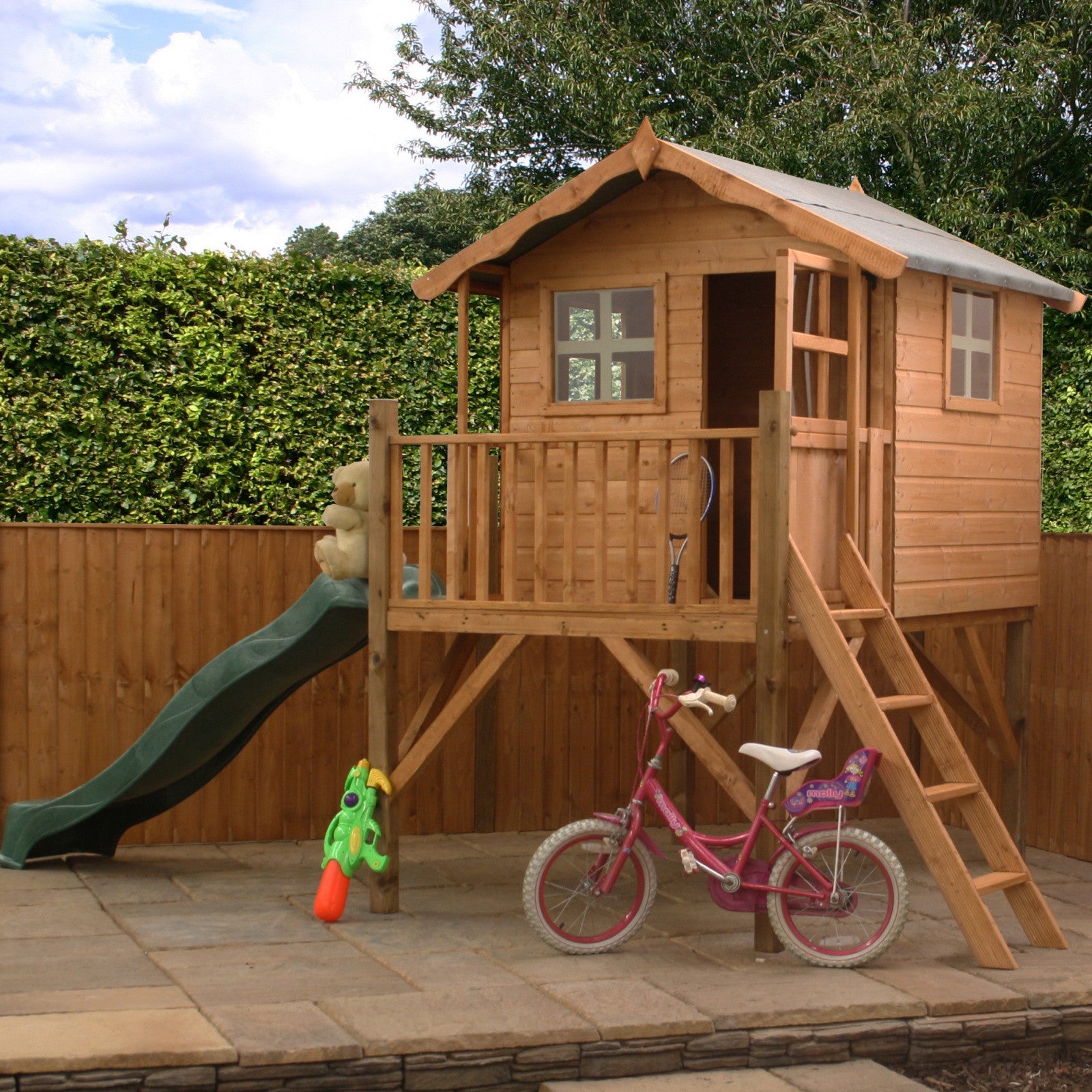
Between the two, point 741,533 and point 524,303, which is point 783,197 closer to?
point 524,303

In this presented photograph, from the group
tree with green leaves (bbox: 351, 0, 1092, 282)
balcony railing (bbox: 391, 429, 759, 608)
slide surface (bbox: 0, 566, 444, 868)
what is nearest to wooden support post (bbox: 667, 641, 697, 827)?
balcony railing (bbox: 391, 429, 759, 608)

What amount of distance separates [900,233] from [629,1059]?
477cm

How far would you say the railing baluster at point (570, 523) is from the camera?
7043 millimetres

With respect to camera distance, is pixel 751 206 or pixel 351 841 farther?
pixel 351 841

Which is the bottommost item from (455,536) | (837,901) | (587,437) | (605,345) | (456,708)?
(837,901)

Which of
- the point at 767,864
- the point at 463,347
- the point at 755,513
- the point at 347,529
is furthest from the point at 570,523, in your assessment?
the point at 767,864

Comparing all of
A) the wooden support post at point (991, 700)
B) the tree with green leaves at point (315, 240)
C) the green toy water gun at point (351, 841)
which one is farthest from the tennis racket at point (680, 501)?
the tree with green leaves at point (315, 240)

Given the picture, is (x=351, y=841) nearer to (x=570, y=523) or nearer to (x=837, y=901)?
(x=570, y=523)

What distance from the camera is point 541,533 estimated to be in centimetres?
709

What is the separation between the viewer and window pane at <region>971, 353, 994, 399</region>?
27.5ft

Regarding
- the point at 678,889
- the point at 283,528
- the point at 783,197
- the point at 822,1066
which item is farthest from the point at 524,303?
the point at 822,1066

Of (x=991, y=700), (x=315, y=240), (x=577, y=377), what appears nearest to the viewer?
(x=577, y=377)

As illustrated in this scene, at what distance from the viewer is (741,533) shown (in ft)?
31.6

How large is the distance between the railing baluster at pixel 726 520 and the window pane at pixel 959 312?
2.07m
